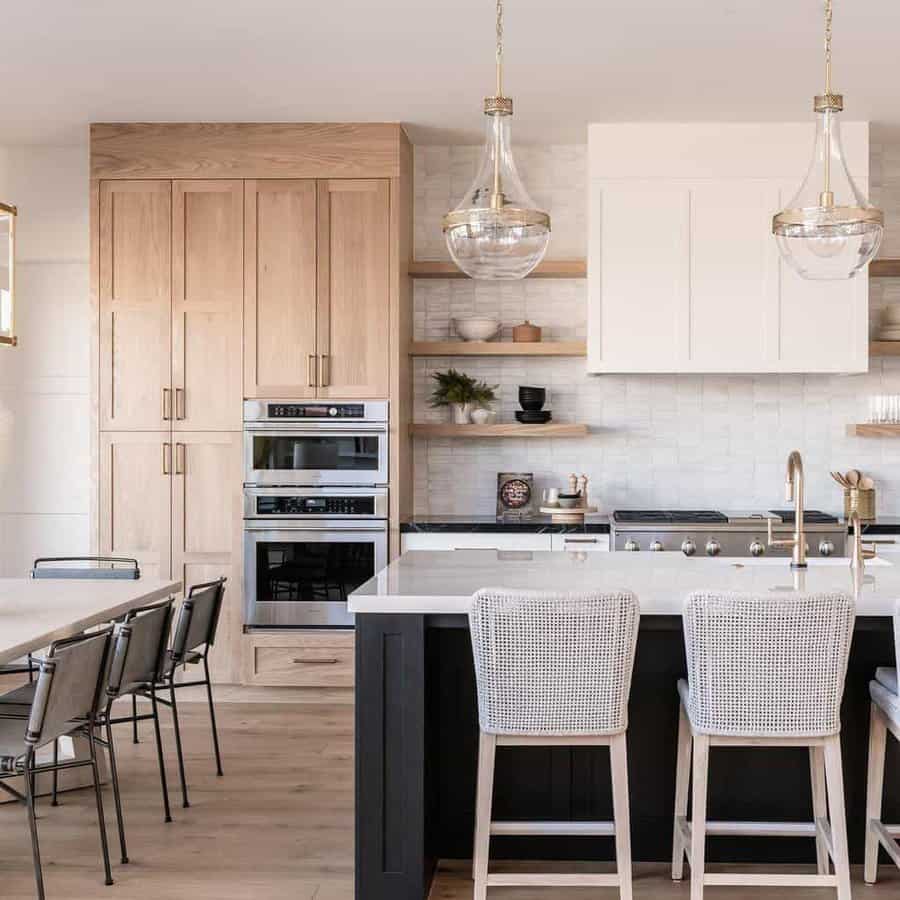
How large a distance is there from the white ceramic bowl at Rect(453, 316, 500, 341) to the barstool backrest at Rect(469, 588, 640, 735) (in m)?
3.28

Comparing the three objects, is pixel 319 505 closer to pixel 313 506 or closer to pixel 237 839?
pixel 313 506

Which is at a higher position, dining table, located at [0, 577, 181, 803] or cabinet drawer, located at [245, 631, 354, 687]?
dining table, located at [0, 577, 181, 803]

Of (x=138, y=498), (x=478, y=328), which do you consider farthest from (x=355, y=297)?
(x=138, y=498)

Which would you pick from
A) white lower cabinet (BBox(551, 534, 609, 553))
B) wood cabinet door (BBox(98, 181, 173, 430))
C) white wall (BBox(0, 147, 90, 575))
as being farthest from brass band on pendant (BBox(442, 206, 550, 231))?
white wall (BBox(0, 147, 90, 575))

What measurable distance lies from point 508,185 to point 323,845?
6.97 ft

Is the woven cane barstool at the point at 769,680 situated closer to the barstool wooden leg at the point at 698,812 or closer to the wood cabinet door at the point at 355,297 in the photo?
the barstool wooden leg at the point at 698,812

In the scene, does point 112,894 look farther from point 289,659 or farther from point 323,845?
point 289,659

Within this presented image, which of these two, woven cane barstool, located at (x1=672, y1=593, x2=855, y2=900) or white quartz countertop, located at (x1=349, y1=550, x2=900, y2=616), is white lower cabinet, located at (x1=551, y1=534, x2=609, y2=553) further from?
woven cane barstool, located at (x1=672, y1=593, x2=855, y2=900)

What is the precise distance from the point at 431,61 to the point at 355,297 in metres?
1.27

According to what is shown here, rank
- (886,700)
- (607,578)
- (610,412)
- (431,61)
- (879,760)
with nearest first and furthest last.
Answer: (886,700), (879,760), (607,578), (431,61), (610,412)

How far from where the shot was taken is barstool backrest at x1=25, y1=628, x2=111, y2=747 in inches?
113

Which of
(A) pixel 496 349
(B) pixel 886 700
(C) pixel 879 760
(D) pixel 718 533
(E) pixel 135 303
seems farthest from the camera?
(A) pixel 496 349

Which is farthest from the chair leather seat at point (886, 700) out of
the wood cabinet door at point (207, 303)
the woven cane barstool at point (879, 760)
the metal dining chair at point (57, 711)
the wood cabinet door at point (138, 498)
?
the wood cabinet door at point (138, 498)

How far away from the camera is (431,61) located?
4648 millimetres
